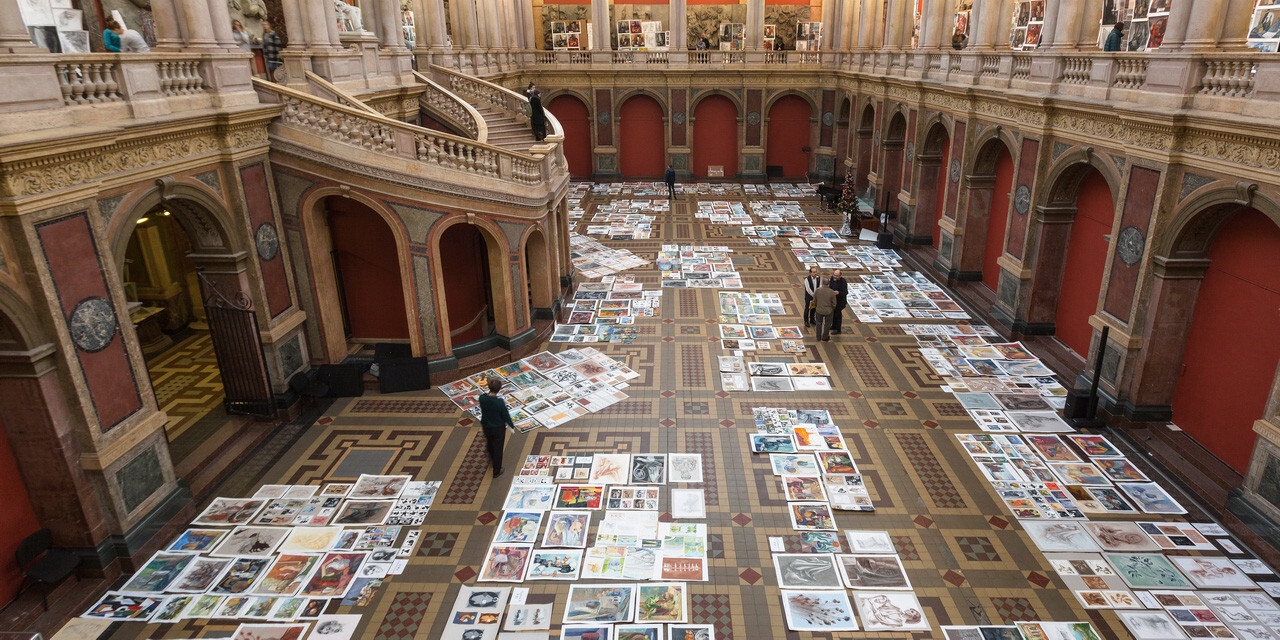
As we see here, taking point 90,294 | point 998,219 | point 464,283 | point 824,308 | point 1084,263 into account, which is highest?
point 90,294

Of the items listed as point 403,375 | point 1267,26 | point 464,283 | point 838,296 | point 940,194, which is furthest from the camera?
point 940,194

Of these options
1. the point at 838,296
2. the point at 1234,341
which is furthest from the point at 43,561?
the point at 1234,341

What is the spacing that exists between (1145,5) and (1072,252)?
19.5 ft

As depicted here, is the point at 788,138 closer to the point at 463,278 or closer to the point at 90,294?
the point at 463,278

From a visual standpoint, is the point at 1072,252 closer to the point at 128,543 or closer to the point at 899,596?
the point at 899,596

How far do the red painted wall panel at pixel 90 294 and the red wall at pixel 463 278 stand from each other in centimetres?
599

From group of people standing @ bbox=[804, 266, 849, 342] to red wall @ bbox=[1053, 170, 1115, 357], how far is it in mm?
4664

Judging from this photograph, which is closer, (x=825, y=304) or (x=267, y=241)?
(x=267, y=241)

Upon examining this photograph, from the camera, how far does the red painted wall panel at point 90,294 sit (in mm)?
8117

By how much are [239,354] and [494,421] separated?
202 inches

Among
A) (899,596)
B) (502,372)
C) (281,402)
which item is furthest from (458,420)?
(899,596)

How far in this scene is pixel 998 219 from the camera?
59.1 ft

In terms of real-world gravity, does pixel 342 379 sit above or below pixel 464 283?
below

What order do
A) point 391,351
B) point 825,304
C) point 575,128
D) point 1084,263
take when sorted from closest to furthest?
point 1084,263
point 391,351
point 825,304
point 575,128
